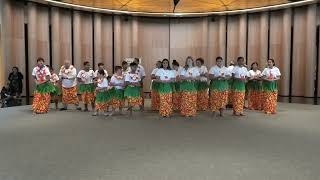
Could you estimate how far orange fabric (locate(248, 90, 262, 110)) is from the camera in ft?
33.2

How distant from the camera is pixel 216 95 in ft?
28.4

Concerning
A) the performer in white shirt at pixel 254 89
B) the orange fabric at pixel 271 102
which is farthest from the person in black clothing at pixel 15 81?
the orange fabric at pixel 271 102

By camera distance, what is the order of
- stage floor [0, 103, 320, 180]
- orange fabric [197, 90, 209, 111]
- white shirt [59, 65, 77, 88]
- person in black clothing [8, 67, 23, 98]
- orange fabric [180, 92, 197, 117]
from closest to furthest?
stage floor [0, 103, 320, 180], orange fabric [180, 92, 197, 117], orange fabric [197, 90, 209, 111], white shirt [59, 65, 77, 88], person in black clothing [8, 67, 23, 98]

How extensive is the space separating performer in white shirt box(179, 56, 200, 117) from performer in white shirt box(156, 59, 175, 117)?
0.95 ft

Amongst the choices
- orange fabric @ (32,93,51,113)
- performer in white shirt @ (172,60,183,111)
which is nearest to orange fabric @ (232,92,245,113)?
performer in white shirt @ (172,60,183,111)

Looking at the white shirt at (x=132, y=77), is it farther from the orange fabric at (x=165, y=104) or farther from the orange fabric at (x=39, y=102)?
the orange fabric at (x=39, y=102)

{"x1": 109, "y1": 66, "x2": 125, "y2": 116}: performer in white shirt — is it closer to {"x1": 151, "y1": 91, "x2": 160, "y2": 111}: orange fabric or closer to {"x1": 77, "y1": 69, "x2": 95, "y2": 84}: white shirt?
{"x1": 77, "y1": 69, "x2": 95, "y2": 84}: white shirt

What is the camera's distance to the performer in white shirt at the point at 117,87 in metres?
8.70

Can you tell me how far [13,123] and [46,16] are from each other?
6954 mm

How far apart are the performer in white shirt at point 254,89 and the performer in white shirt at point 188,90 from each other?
2.07 m

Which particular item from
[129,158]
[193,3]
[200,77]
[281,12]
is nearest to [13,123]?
[129,158]

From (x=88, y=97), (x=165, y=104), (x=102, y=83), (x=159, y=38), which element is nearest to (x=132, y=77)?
(x=102, y=83)

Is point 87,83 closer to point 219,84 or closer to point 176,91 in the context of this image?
point 176,91

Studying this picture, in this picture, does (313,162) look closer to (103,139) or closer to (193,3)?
(103,139)
